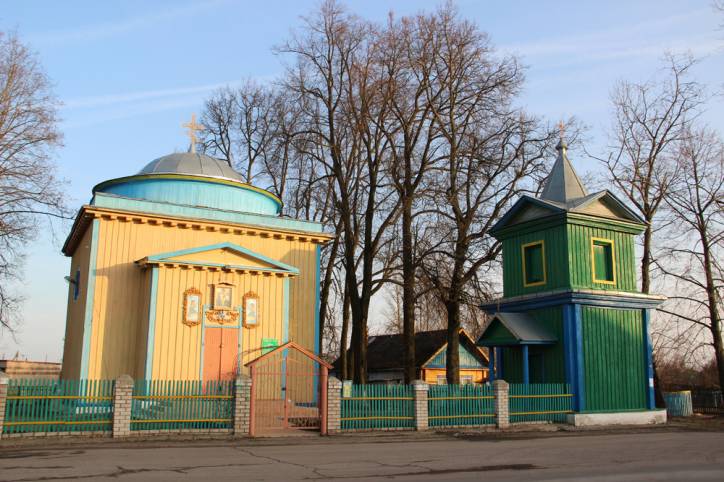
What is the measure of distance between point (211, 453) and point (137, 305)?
9.64 metres


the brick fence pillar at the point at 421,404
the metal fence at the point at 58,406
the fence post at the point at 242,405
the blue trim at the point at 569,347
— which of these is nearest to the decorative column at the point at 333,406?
the fence post at the point at 242,405

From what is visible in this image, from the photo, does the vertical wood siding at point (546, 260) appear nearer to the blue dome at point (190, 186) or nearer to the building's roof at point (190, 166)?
the blue dome at point (190, 186)

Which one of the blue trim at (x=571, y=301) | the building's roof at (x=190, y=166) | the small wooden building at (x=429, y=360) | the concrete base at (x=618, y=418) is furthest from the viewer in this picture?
the small wooden building at (x=429, y=360)

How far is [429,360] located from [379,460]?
29252mm

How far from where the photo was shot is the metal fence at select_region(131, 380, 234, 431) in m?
17.2

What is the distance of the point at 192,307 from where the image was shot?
72.5 ft

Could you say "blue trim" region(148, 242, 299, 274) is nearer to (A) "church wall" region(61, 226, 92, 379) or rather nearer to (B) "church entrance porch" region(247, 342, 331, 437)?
(A) "church wall" region(61, 226, 92, 379)

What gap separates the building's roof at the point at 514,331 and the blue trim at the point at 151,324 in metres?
10.9

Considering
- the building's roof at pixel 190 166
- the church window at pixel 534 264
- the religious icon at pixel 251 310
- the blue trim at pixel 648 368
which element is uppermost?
the building's roof at pixel 190 166

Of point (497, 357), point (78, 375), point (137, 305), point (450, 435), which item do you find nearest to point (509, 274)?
point (497, 357)

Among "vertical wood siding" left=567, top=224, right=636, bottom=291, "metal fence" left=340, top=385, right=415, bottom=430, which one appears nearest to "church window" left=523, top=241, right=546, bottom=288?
"vertical wood siding" left=567, top=224, right=636, bottom=291

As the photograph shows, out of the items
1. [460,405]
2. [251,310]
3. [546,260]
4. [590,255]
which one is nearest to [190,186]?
[251,310]

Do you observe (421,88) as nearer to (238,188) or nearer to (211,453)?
(238,188)

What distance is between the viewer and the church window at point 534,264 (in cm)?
2327
